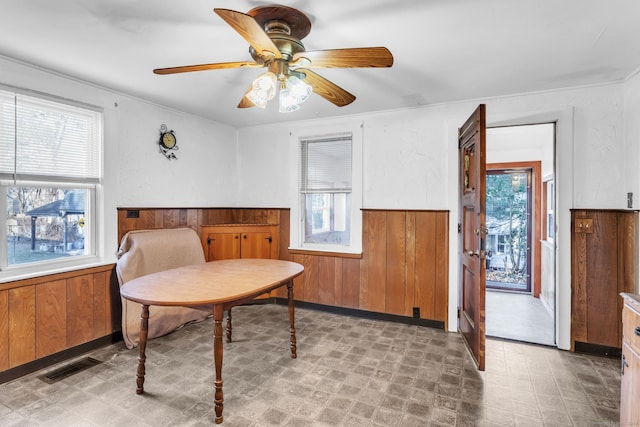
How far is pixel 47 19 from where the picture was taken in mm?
1888

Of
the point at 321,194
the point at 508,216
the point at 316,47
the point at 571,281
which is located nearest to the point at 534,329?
the point at 571,281

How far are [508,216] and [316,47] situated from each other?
483 cm

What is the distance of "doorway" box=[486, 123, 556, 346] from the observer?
4117mm

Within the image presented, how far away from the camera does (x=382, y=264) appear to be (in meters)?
3.71

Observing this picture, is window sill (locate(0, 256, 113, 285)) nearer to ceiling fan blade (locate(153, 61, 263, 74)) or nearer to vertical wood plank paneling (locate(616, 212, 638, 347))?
ceiling fan blade (locate(153, 61, 263, 74))

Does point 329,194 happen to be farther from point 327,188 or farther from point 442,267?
point 442,267

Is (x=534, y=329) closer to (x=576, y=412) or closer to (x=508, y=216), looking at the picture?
(x=576, y=412)

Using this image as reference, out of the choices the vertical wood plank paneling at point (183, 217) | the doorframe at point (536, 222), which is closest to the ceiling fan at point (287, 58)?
the vertical wood plank paneling at point (183, 217)

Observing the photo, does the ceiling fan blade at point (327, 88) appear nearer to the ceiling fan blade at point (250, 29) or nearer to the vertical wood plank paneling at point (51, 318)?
the ceiling fan blade at point (250, 29)

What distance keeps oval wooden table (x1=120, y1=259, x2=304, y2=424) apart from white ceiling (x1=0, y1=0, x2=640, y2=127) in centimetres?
162

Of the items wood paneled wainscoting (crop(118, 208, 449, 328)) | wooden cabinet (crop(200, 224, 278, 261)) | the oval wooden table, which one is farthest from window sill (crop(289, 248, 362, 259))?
the oval wooden table

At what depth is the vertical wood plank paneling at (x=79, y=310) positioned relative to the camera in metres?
2.74

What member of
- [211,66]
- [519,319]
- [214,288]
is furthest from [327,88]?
[519,319]

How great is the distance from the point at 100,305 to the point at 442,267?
337 centimetres
